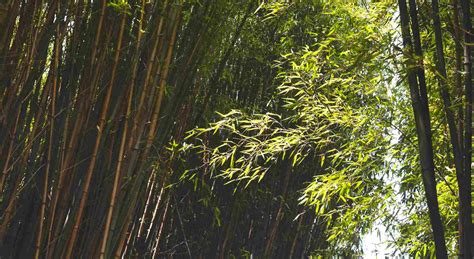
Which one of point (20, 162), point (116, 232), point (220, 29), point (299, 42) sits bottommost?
point (116, 232)

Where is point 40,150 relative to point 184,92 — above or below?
below

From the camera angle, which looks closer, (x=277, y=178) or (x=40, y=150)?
(x=40, y=150)

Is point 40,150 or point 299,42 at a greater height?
point 299,42

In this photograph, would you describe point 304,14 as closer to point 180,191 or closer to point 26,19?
point 180,191

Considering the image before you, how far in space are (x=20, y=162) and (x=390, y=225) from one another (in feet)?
7.21

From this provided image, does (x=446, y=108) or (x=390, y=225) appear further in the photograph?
(x=390, y=225)

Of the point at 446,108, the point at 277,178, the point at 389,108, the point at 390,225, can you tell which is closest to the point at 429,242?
the point at 390,225

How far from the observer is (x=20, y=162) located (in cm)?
320

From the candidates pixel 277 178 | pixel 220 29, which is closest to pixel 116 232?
pixel 220 29

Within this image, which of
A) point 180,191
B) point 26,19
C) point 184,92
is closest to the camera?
point 26,19

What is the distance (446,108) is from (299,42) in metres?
3.12

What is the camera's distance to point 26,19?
3062 millimetres

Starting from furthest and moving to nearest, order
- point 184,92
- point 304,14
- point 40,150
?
point 304,14 → point 184,92 → point 40,150

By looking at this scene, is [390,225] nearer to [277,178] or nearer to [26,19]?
[277,178]
